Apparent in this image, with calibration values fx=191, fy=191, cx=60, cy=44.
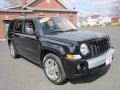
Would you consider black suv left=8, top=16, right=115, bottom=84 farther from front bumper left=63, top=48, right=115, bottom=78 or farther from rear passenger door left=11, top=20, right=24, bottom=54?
rear passenger door left=11, top=20, right=24, bottom=54

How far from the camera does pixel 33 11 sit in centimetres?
2458

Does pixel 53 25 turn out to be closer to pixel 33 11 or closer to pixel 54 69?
pixel 54 69

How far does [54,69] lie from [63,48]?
2.67ft

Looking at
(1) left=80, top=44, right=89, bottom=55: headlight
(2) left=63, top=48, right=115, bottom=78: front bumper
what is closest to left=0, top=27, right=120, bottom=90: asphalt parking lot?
(2) left=63, top=48, right=115, bottom=78: front bumper

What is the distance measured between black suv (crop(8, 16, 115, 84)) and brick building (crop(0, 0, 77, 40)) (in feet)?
53.5

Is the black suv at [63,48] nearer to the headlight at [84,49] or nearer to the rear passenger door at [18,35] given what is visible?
the headlight at [84,49]

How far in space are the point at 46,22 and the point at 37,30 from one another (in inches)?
16.1

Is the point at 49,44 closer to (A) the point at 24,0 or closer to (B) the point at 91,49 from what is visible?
(B) the point at 91,49

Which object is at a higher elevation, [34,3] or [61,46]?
[34,3]

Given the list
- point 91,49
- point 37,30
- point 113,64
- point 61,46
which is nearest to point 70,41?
point 61,46

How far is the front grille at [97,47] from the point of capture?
15.4 feet

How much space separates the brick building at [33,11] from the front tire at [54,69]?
17.7 m

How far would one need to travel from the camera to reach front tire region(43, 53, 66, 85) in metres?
4.87

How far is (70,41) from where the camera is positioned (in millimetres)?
4676
